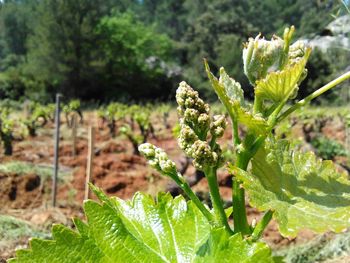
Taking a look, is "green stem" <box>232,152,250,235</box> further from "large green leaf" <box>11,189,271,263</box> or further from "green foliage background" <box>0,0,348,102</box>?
"green foliage background" <box>0,0,348,102</box>

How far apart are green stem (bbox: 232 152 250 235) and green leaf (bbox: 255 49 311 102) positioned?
12 centimetres

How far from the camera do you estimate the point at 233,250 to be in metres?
0.95

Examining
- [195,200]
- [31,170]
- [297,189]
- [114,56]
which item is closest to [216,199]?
[195,200]

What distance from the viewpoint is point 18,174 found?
27.2 ft

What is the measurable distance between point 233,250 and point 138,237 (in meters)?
0.21

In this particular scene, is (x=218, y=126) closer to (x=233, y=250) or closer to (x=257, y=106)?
(x=257, y=106)

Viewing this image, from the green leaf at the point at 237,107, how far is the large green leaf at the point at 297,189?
0.26 ft

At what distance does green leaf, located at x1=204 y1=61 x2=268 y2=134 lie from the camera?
0.96 m

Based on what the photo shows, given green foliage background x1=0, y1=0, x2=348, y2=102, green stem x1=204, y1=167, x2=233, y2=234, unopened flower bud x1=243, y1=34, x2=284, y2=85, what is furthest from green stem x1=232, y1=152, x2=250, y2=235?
green foliage background x1=0, y1=0, x2=348, y2=102

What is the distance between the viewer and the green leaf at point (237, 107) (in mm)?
Result: 957

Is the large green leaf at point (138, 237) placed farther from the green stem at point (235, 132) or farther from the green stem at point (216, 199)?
the green stem at point (235, 132)

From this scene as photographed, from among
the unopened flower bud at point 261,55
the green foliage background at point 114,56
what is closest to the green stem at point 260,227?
the unopened flower bud at point 261,55

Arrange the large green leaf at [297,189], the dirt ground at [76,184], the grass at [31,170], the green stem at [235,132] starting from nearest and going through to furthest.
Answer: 1. the large green leaf at [297,189]
2. the green stem at [235,132]
3. the dirt ground at [76,184]
4. the grass at [31,170]

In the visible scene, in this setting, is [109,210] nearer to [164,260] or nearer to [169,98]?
[164,260]
